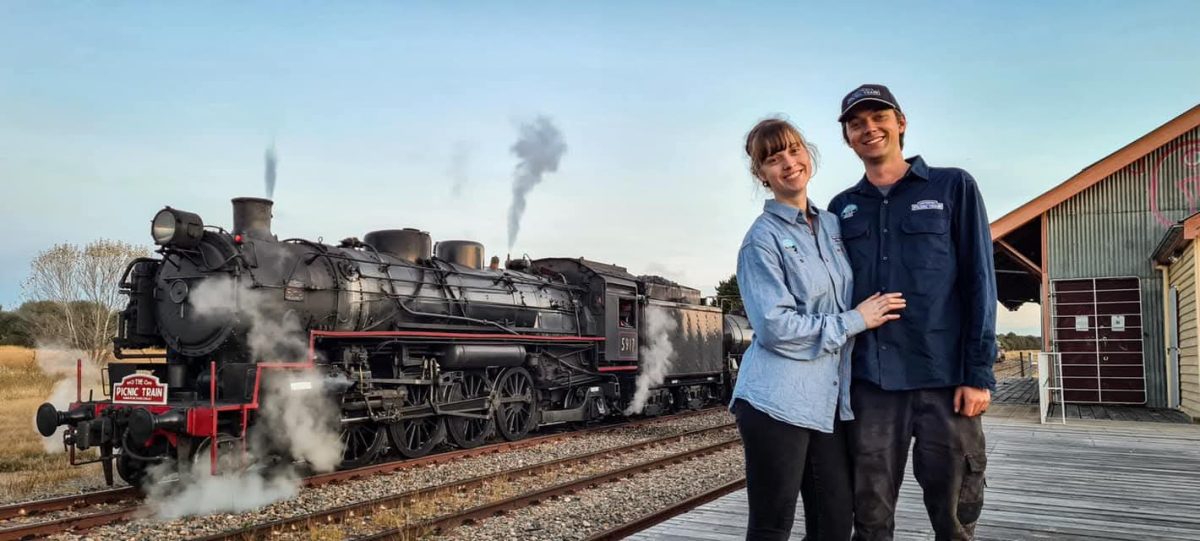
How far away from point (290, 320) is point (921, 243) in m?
7.78

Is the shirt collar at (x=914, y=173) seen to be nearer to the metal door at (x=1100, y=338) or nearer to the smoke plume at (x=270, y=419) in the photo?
the smoke plume at (x=270, y=419)

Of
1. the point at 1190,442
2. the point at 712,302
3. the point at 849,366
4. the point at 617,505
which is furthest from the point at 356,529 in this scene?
the point at 712,302

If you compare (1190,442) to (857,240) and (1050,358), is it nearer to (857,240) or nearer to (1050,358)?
(1050,358)

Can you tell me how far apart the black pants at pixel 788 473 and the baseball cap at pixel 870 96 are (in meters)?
1.10

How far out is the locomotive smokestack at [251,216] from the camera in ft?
30.7

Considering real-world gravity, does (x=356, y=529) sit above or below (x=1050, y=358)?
below

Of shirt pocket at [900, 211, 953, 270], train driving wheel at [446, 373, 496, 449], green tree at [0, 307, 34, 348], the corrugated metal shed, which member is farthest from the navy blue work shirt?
green tree at [0, 307, 34, 348]

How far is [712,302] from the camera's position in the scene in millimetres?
19438

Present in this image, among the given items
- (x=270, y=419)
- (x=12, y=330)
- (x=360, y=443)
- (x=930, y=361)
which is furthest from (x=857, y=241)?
(x=12, y=330)

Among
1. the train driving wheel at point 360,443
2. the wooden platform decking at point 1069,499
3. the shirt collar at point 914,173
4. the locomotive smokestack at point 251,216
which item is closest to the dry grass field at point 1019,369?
the wooden platform decking at point 1069,499

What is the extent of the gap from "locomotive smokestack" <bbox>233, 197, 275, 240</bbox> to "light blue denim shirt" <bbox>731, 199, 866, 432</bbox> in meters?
7.98

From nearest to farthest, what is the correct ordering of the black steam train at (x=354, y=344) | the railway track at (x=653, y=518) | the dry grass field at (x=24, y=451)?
the railway track at (x=653, y=518), the black steam train at (x=354, y=344), the dry grass field at (x=24, y=451)

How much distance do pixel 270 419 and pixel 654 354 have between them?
28.7 feet

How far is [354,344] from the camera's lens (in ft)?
31.6
